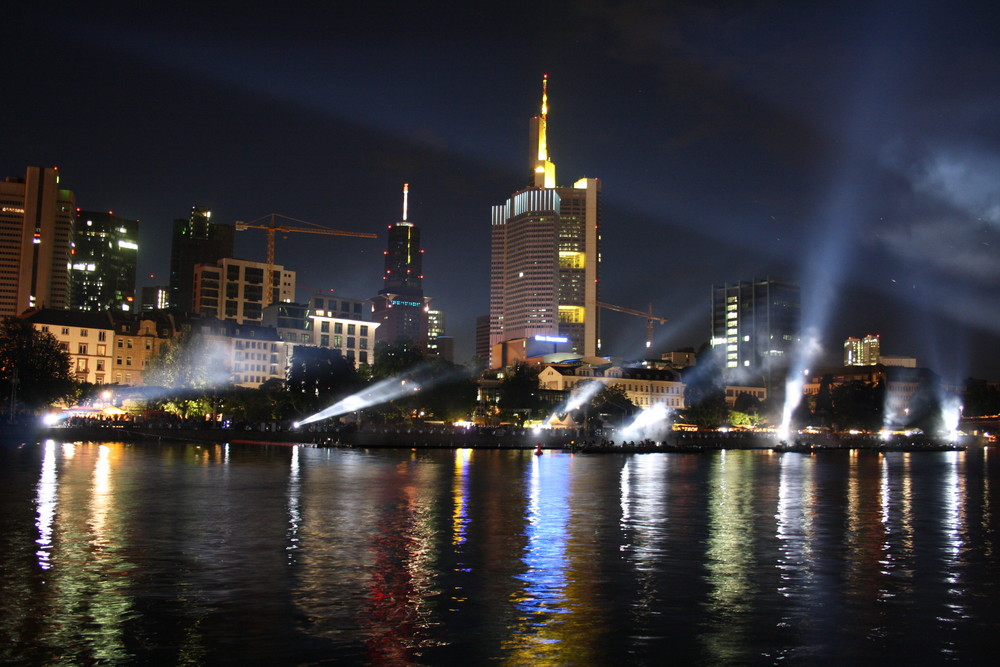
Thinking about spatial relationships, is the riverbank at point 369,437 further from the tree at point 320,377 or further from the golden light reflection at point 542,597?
the golden light reflection at point 542,597

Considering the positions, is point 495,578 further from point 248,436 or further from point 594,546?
point 248,436

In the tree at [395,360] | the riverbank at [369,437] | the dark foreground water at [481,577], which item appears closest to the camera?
the dark foreground water at [481,577]

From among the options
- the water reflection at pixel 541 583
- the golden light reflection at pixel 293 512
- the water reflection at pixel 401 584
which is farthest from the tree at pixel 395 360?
the water reflection at pixel 401 584

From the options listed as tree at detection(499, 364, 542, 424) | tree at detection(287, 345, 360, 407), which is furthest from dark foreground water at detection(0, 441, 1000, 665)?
tree at detection(499, 364, 542, 424)

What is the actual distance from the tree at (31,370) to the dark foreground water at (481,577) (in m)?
68.9

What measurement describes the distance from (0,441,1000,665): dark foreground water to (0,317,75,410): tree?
226 ft

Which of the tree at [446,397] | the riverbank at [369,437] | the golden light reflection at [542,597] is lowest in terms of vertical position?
the golden light reflection at [542,597]

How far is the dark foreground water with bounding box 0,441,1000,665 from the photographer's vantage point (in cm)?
1691

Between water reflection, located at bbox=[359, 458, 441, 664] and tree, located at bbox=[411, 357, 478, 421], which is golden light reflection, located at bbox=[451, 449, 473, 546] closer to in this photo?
water reflection, located at bbox=[359, 458, 441, 664]

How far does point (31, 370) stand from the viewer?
10981 centimetres

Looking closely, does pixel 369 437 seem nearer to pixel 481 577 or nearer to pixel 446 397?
pixel 446 397

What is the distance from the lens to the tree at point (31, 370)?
108m

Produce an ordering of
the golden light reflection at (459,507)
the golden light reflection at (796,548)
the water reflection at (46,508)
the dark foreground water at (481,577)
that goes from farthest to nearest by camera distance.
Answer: the golden light reflection at (459,507)
the water reflection at (46,508)
the golden light reflection at (796,548)
the dark foreground water at (481,577)

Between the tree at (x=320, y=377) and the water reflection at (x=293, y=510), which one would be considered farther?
the tree at (x=320, y=377)
